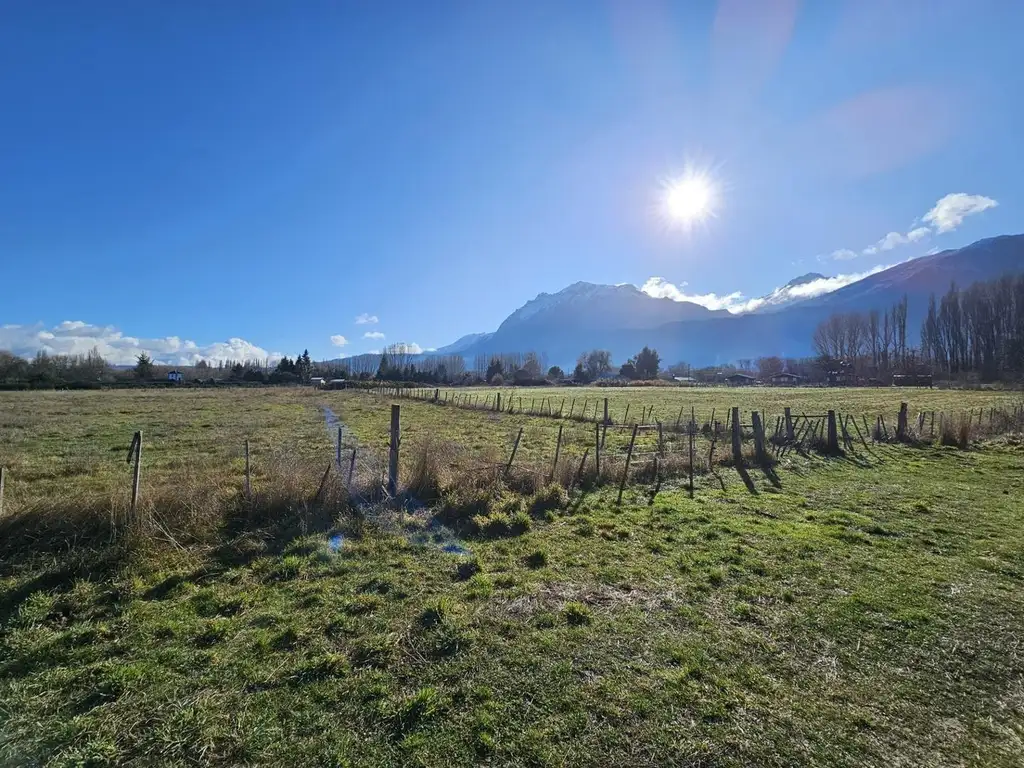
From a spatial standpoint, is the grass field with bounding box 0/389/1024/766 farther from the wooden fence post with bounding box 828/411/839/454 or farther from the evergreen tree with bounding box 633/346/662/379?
the evergreen tree with bounding box 633/346/662/379

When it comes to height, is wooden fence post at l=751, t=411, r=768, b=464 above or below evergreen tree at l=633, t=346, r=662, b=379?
below

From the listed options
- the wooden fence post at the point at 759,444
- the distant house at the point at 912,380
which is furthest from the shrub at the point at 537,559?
the distant house at the point at 912,380

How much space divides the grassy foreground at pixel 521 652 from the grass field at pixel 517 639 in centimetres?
3

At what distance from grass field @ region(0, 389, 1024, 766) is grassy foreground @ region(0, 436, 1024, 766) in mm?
25

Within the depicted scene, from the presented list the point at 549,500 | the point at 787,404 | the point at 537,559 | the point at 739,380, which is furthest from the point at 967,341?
the point at 537,559

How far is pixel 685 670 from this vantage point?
4.43 metres

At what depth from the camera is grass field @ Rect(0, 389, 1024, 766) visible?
11.8ft

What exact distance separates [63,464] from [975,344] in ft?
442

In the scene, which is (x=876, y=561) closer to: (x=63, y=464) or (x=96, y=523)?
(x=96, y=523)

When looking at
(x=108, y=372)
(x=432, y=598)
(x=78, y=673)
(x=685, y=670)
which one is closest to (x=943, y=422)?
(x=685, y=670)

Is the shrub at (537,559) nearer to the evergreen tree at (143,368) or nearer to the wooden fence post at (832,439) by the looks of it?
the wooden fence post at (832,439)

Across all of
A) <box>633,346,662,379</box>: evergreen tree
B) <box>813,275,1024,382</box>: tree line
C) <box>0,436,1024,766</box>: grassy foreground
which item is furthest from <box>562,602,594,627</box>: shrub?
<box>633,346,662,379</box>: evergreen tree

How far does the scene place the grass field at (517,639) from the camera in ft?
11.8

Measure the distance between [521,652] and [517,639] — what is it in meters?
0.26
